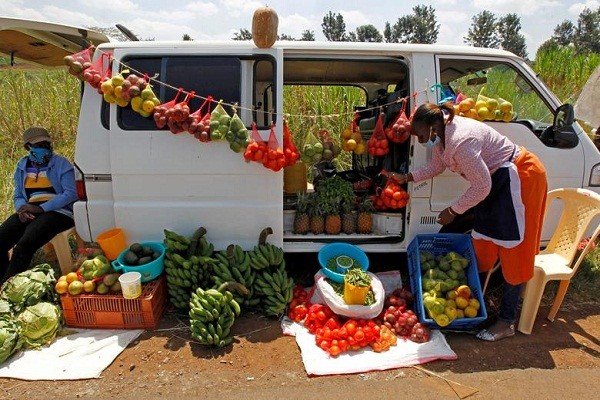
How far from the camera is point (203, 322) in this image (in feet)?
10.2

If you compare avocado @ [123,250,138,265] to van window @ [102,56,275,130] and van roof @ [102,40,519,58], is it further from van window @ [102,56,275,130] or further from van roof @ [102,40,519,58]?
van roof @ [102,40,519,58]

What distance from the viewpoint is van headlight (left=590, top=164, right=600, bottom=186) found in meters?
3.75

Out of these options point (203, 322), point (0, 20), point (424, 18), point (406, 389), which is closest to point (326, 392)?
point (406, 389)

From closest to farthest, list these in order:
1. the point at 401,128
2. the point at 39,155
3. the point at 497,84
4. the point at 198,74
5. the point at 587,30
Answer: the point at 198,74 → the point at 401,128 → the point at 39,155 → the point at 497,84 → the point at 587,30

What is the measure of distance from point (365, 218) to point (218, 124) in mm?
1756

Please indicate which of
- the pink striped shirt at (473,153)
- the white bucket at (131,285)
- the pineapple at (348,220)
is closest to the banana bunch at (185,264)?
the white bucket at (131,285)

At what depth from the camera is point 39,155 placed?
403cm

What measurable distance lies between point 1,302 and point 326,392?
2.80 m

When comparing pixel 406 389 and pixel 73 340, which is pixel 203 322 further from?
pixel 406 389

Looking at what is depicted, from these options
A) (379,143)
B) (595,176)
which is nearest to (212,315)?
(379,143)

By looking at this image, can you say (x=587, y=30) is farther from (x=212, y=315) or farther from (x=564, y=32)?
(x=212, y=315)

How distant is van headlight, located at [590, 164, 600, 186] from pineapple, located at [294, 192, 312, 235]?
9.20ft

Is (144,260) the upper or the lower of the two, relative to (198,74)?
lower

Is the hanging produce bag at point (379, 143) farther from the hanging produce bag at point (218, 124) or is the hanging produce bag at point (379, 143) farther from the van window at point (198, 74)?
the hanging produce bag at point (218, 124)
